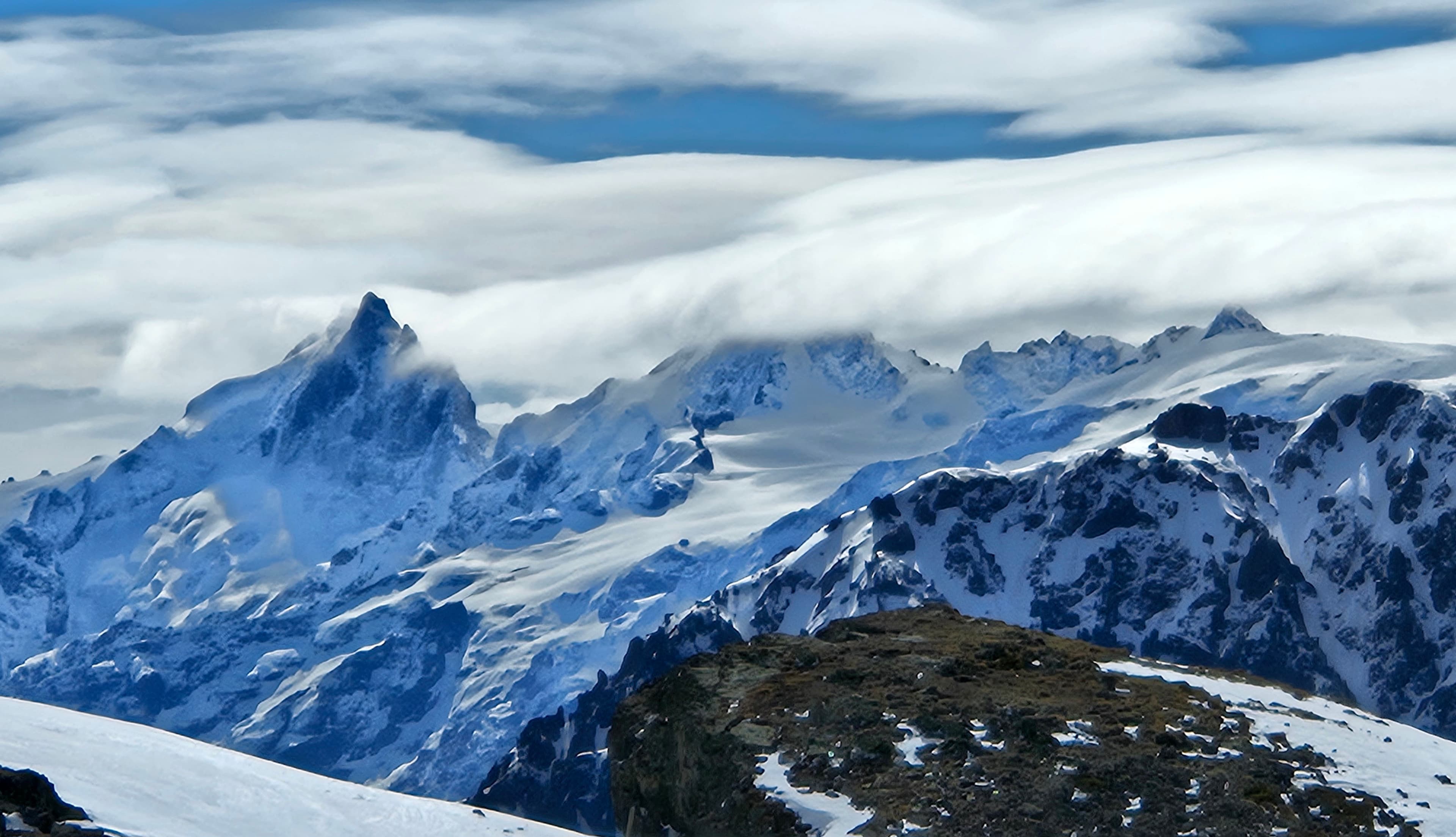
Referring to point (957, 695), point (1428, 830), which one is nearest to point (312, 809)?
point (957, 695)

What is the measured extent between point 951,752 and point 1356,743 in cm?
786

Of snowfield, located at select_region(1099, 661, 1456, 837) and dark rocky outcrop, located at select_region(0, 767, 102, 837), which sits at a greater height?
dark rocky outcrop, located at select_region(0, 767, 102, 837)

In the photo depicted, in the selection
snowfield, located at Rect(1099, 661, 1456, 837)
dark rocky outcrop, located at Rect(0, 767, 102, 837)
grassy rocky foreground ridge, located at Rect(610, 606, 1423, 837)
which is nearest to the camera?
dark rocky outcrop, located at Rect(0, 767, 102, 837)

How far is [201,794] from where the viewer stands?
43.2 meters

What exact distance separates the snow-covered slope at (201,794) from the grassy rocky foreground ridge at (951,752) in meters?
3.35

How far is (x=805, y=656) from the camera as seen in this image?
49.4 metres

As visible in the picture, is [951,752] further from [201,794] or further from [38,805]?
[38,805]

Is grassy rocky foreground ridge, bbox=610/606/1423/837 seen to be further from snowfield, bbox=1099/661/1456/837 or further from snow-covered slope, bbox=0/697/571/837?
snow-covered slope, bbox=0/697/571/837

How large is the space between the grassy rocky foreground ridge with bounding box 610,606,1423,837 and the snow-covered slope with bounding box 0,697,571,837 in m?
3.35

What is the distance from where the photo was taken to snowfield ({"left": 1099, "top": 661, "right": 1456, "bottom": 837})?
1673 inches

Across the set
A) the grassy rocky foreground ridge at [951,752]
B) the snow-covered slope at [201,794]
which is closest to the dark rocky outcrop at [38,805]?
the snow-covered slope at [201,794]

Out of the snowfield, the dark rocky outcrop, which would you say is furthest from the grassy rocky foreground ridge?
the dark rocky outcrop

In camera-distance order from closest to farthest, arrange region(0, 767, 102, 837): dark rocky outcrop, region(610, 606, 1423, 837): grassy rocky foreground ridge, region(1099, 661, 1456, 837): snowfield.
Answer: region(0, 767, 102, 837): dark rocky outcrop < region(610, 606, 1423, 837): grassy rocky foreground ridge < region(1099, 661, 1456, 837): snowfield

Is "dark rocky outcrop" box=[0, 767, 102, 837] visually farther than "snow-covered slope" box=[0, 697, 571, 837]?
No
